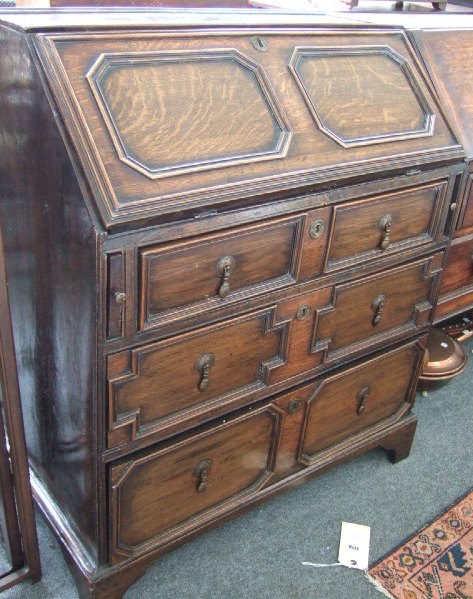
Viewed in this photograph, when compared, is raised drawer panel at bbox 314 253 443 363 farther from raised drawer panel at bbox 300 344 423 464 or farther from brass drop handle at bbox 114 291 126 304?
brass drop handle at bbox 114 291 126 304

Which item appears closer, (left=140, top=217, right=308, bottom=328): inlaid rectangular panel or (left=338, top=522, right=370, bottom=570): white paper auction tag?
(left=140, top=217, right=308, bottom=328): inlaid rectangular panel

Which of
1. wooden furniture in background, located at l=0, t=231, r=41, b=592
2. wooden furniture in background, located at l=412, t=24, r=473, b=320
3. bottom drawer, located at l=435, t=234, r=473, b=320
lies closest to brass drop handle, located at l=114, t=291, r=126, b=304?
wooden furniture in background, located at l=0, t=231, r=41, b=592

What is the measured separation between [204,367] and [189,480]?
32 centimetres

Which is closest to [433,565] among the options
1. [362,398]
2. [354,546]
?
[354,546]

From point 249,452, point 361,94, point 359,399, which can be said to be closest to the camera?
point 361,94

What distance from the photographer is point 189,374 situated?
1281mm

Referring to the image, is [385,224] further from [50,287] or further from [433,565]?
[433,565]

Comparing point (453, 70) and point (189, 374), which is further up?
point (453, 70)

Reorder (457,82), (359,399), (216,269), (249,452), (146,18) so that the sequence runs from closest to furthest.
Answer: (216,269)
(146,18)
(249,452)
(457,82)
(359,399)

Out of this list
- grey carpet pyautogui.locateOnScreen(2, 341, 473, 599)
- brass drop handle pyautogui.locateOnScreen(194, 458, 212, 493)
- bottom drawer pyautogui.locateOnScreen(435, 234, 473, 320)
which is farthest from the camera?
bottom drawer pyautogui.locateOnScreen(435, 234, 473, 320)

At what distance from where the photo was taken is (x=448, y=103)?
5.24 feet

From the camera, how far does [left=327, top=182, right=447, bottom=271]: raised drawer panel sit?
1387 mm

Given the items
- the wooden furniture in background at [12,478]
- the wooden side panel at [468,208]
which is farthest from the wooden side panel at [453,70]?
the wooden furniture in background at [12,478]

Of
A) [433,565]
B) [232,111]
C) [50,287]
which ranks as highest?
[232,111]
